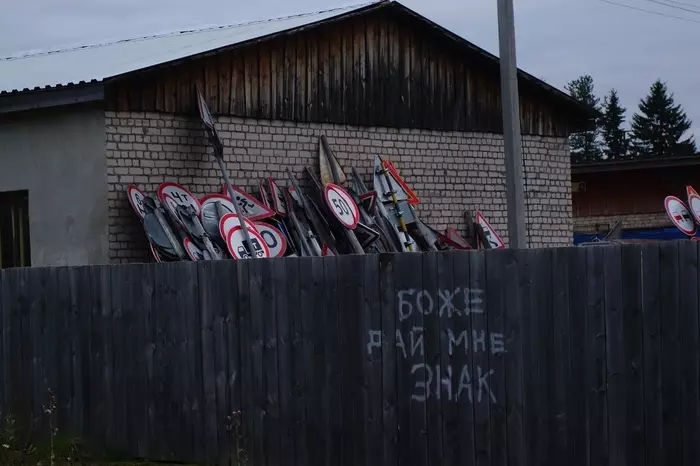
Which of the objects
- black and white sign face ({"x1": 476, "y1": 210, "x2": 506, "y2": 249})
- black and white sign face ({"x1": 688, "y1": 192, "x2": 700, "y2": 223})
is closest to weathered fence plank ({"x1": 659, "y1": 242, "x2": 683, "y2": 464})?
black and white sign face ({"x1": 476, "y1": 210, "x2": 506, "y2": 249})

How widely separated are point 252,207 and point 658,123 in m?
79.2

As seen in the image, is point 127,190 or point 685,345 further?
point 127,190

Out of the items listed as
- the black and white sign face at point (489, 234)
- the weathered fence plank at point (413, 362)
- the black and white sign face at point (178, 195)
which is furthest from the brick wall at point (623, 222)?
Result: the weathered fence plank at point (413, 362)

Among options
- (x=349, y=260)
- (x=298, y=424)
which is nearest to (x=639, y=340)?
(x=349, y=260)

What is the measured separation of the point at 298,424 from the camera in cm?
905

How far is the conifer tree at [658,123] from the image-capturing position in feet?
294

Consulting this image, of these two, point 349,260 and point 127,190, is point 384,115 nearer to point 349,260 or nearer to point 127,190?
point 127,190

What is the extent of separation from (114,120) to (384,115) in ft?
15.8

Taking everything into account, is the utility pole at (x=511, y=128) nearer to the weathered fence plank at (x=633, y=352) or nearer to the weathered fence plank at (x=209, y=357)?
the weathered fence plank at (x=209, y=357)

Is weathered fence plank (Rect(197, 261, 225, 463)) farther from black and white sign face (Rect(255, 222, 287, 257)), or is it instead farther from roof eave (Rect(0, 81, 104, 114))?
black and white sign face (Rect(255, 222, 287, 257))

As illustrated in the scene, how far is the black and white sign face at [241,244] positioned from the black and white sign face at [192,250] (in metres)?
0.49

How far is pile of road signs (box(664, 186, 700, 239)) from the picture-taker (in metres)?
21.0

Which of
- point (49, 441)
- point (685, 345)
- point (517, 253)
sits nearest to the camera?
point (685, 345)

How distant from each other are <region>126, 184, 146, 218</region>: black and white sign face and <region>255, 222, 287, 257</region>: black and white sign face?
170 cm
